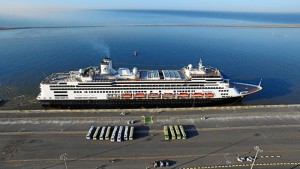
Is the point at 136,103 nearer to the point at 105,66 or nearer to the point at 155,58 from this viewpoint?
the point at 105,66

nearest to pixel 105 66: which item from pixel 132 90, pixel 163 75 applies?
pixel 132 90

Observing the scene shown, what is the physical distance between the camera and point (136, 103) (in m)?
65.1

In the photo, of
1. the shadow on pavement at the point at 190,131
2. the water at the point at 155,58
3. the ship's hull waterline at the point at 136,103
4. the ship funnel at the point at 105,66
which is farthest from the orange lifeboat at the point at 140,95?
the water at the point at 155,58

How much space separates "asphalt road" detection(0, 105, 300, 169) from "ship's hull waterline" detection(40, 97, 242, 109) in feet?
26.3

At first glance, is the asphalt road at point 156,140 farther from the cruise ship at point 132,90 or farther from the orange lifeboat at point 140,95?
the orange lifeboat at point 140,95

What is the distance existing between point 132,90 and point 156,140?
826 inches

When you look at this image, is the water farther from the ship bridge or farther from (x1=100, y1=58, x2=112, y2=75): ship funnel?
the ship bridge

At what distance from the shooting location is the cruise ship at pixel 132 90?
63250 mm

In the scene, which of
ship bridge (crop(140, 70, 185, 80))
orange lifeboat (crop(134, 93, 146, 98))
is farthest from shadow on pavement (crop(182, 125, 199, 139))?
ship bridge (crop(140, 70, 185, 80))

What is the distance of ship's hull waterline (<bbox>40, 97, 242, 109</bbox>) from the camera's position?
64.6 meters

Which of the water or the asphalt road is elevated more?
the water

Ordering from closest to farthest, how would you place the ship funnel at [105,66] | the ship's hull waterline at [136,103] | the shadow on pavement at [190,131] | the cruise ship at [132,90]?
1. the shadow on pavement at [190,131]
2. the cruise ship at [132,90]
3. the ship funnel at [105,66]
4. the ship's hull waterline at [136,103]

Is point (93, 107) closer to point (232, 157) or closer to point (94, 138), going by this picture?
point (94, 138)

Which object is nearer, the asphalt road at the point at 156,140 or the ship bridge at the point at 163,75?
the asphalt road at the point at 156,140
